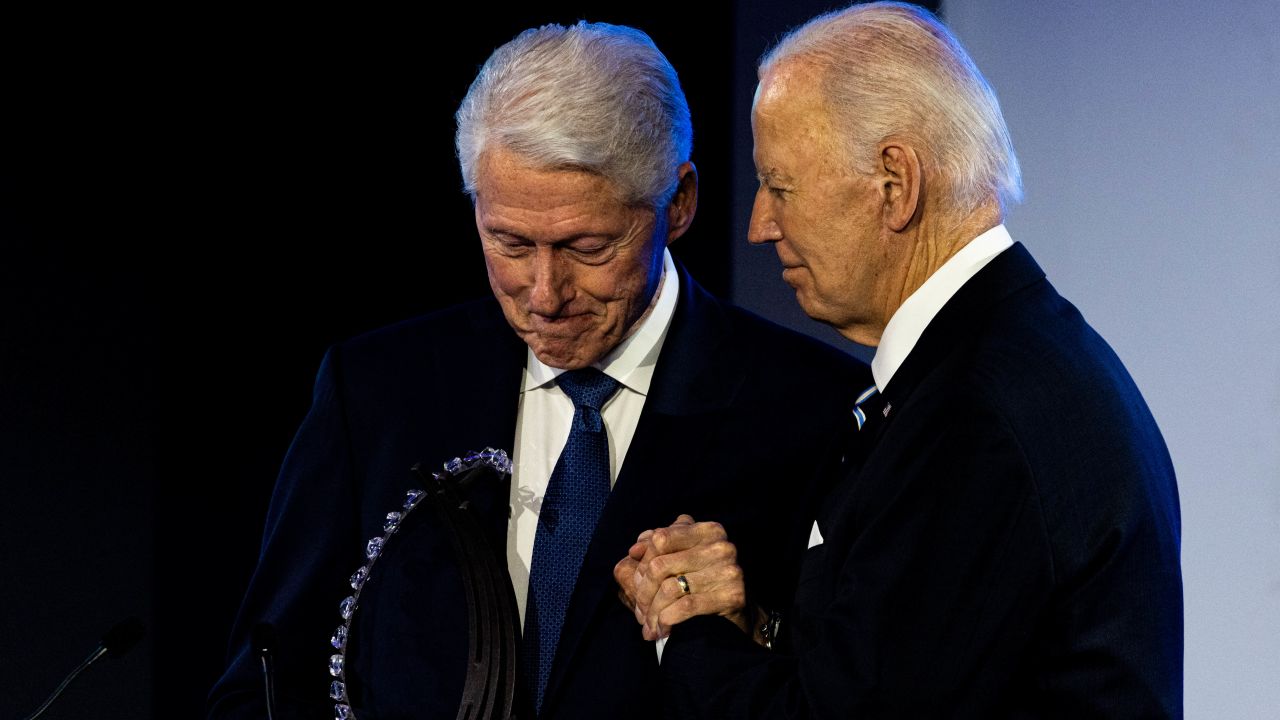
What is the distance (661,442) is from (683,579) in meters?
0.26

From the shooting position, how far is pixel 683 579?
5.13 ft

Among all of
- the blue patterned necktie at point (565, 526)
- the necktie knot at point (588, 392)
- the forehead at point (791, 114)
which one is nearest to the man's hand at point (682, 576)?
the blue patterned necktie at point (565, 526)

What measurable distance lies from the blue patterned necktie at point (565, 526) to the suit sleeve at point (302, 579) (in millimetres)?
261

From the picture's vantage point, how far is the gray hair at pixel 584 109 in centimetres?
168

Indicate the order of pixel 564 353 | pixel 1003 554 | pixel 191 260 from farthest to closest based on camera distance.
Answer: pixel 191 260, pixel 564 353, pixel 1003 554

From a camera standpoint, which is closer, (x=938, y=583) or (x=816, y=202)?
(x=938, y=583)

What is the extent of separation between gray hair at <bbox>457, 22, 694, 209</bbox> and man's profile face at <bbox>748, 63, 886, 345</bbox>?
0.24 meters

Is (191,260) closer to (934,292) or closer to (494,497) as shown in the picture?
(494,497)

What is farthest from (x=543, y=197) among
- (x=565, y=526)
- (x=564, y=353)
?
(x=565, y=526)

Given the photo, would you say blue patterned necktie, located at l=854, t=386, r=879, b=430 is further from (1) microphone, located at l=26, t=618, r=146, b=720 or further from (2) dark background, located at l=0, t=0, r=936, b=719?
(2) dark background, located at l=0, t=0, r=936, b=719

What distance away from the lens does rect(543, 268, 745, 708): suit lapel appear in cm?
169

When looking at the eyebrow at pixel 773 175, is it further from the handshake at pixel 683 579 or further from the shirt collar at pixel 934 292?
the handshake at pixel 683 579

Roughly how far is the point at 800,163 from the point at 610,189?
1.10 ft

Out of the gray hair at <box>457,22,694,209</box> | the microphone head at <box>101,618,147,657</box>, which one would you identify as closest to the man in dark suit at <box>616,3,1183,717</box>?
the gray hair at <box>457,22,694,209</box>
